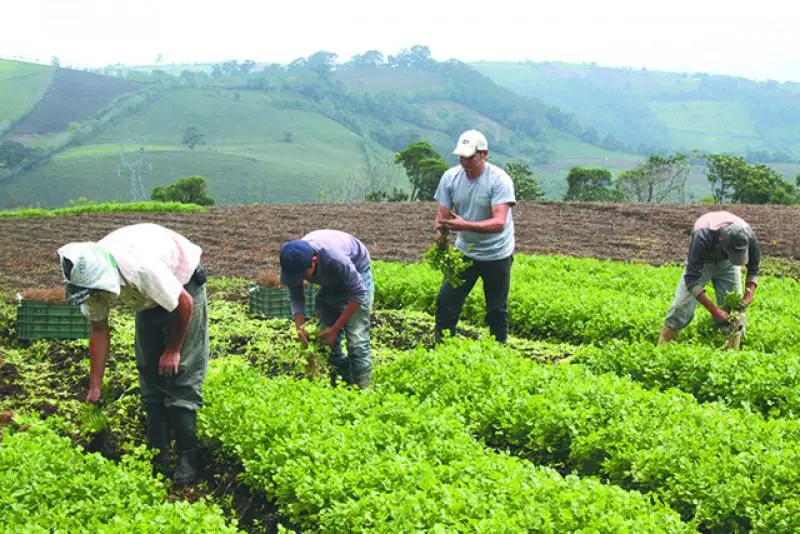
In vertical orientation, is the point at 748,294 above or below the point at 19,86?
below

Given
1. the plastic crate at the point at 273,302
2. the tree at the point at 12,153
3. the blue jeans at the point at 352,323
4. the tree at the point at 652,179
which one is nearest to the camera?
the blue jeans at the point at 352,323

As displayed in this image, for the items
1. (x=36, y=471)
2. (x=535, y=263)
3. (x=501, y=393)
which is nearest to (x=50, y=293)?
(x=36, y=471)

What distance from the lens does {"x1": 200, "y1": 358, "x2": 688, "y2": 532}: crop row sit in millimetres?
4559

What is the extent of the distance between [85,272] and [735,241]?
6.01 metres

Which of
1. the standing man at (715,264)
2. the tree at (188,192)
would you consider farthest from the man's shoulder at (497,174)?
the tree at (188,192)

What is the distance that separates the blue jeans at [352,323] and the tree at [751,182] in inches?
Answer: 1239

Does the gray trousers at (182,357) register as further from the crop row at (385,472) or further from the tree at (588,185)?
the tree at (588,185)

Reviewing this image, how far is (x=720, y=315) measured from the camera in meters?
8.59

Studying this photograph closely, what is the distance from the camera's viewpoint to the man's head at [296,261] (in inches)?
244

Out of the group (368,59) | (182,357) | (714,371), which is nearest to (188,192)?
(714,371)

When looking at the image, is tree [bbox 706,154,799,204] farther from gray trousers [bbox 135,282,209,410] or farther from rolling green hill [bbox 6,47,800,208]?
rolling green hill [bbox 6,47,800,208]

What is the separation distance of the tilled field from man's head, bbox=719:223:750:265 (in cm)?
970

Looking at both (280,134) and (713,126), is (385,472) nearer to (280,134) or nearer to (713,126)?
(280,134)

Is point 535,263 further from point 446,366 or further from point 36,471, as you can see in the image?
point 36,471
